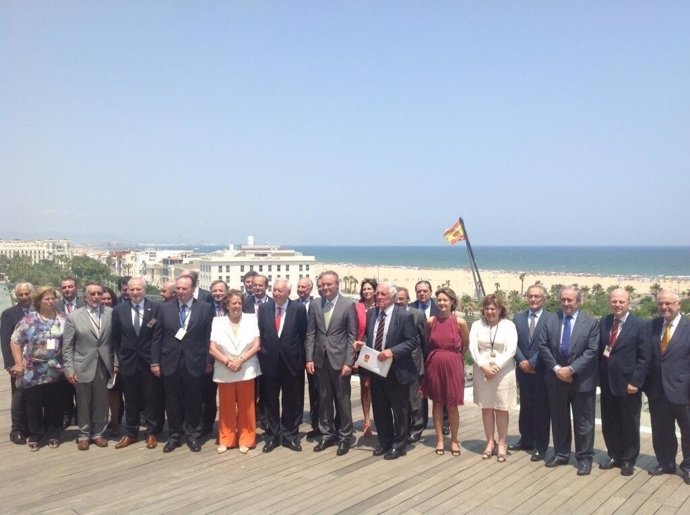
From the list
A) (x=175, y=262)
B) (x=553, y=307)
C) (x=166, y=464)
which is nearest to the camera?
(x=166, y=464)

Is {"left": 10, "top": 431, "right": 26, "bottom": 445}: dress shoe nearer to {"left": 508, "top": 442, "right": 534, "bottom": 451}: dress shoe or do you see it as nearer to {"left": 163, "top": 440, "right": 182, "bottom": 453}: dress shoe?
{"left": 163, "top": 440, "right": 182, "bottom": 453}: dress shoe

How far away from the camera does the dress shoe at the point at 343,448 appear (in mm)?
4793

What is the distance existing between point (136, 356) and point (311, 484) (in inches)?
80.3

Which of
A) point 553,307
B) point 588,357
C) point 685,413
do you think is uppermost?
point 588,357

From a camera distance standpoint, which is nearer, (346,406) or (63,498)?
(63,498)

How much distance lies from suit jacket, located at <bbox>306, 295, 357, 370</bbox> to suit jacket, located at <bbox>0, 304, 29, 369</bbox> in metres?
2.78

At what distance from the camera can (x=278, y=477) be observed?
428cm

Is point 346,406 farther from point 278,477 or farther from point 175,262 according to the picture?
point 175,262

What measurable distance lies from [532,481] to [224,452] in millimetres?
2628

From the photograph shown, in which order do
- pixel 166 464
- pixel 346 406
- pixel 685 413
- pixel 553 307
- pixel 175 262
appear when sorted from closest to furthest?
pixel 685 413, pixel 166 464, pixel 346 406, pixel 553 307, pixel 175 262

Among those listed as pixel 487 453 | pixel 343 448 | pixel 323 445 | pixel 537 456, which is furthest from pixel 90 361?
pixel 537 456

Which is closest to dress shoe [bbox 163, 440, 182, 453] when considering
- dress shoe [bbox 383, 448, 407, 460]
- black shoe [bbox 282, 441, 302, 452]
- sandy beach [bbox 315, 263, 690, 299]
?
black shoe [bbox 282, 441, 302, 452]

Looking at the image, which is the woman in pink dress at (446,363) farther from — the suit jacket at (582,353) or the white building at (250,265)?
the white building at (250,265)

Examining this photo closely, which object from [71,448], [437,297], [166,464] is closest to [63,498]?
[166,464]
